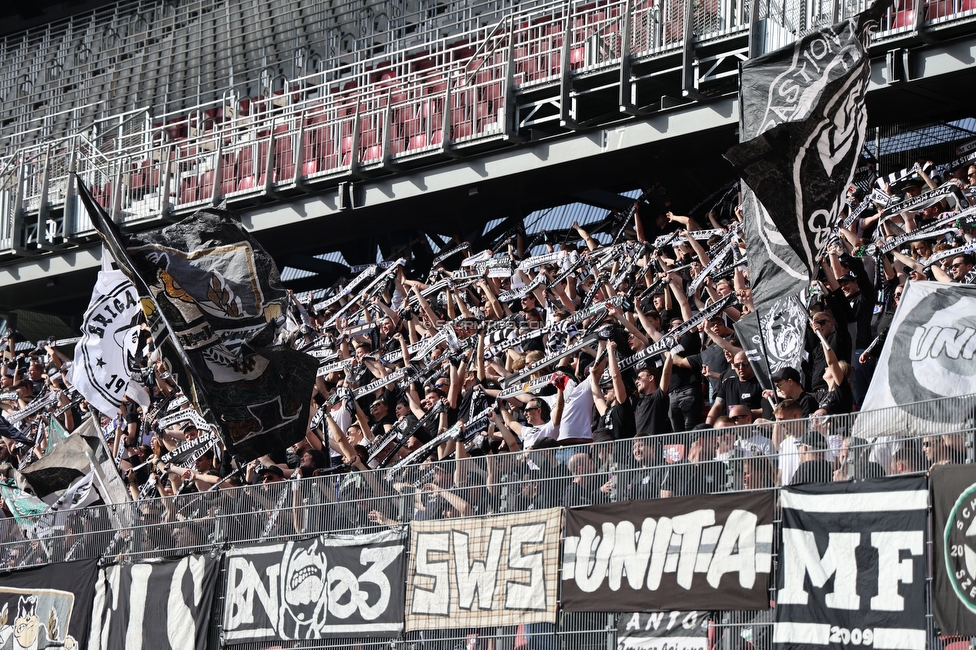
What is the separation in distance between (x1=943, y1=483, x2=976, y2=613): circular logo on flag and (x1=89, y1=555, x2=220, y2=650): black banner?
6.42 meters

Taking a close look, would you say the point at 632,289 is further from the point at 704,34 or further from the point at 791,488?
the point at 791,488

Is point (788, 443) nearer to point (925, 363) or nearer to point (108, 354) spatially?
point (925, 363)

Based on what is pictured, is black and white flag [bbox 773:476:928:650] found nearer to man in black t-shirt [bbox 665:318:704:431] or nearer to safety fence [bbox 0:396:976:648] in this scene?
safety fence [bbox 0:396:976:648]

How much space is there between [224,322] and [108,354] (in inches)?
150

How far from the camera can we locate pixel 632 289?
15.0 meters

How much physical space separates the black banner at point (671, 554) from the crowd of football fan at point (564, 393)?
0.53ft

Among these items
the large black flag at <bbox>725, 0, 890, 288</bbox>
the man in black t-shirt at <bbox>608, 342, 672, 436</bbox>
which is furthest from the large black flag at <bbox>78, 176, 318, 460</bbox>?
the large black flag at <bbox>725, 0, 890, 288</bbox>

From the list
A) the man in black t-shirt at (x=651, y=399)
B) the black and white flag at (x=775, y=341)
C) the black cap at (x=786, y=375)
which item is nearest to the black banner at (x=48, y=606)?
the man in black t-shirt at (x=651, y=399)

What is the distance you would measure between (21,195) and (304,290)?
16.1 feet

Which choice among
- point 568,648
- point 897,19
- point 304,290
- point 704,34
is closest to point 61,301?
point 304,290

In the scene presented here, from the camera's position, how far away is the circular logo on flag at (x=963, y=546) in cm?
758

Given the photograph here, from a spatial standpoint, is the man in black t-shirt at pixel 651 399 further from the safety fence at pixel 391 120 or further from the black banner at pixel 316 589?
the safety fence at pixel 391 120

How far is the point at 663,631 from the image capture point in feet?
30.3

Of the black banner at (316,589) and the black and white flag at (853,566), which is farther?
the black banner at (316,589)
